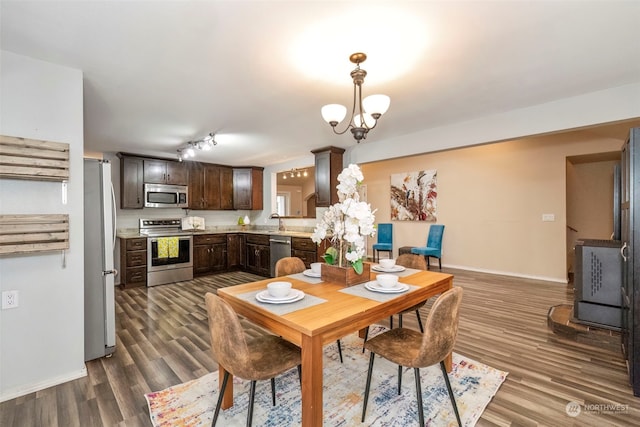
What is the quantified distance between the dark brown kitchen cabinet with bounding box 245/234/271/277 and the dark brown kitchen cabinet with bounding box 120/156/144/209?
213 centimetres

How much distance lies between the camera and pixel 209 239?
19.3 ft

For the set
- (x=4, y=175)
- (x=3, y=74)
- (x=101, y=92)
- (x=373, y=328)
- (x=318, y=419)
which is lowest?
(x=373, y=328)

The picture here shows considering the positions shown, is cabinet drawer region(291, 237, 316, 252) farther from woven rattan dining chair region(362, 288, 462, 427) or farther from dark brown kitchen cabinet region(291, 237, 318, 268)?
woven rattan dining chair region(362, 288, 462, 427)

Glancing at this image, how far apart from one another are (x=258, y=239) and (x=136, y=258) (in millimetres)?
2129

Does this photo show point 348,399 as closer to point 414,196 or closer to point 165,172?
point 165,172

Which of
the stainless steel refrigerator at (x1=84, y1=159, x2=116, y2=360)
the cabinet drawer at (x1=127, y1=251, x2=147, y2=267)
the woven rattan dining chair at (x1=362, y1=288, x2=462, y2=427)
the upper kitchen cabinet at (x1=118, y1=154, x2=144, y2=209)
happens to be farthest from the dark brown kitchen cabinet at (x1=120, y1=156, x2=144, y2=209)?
the woven rattan dining chair at (x1=362, y1=288, x2=462, y2=427)

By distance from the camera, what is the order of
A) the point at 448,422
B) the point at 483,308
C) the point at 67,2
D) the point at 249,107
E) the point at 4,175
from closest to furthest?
the point at 67,2 → the point at 448,422 → the point at 4,175 → the point at 249,107 → the point at 483,308

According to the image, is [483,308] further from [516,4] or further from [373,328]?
[516,4]

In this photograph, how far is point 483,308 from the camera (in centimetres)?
373

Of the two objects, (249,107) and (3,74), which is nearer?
(3,74)

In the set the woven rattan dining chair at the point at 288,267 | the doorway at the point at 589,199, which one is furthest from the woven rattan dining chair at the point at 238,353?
the doorway at the point at 589,199

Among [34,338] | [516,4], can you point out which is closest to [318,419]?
[34,338]

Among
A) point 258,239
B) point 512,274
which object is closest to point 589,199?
point 512,274

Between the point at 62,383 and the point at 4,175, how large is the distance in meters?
1.55
